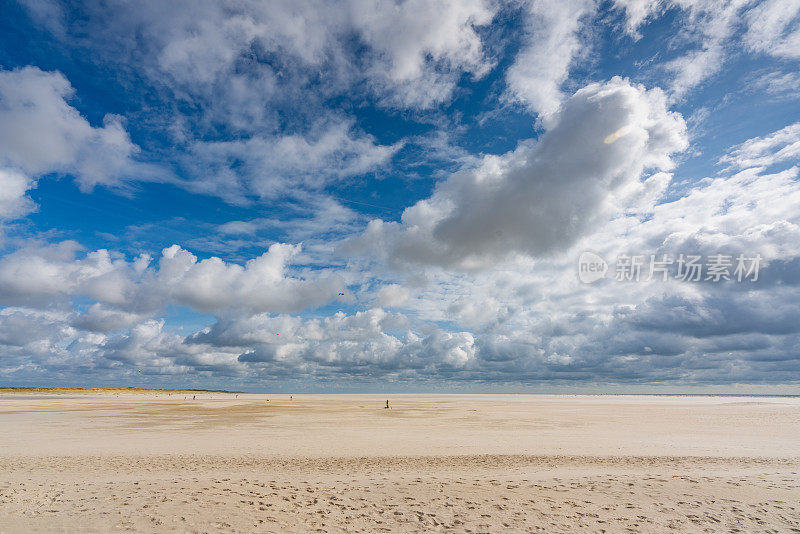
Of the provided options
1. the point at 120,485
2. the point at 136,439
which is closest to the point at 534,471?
the point at 120,485

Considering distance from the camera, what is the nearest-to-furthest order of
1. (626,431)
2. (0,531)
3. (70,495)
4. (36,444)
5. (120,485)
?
(0,531)
(70,495)
(120,485)
(36,444)
(626,431)

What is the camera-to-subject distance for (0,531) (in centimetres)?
1201

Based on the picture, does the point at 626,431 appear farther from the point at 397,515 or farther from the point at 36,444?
the point at 36,444

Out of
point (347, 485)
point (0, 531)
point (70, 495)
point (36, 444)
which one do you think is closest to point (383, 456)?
point (347, 485)

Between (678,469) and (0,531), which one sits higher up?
(0,531)

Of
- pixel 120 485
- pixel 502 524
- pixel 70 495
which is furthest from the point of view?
pixel 120 485

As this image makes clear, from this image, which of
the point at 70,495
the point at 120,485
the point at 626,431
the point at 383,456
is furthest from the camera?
the point at 626,431

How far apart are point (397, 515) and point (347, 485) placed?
161 inches

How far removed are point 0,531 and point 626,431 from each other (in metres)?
41.8

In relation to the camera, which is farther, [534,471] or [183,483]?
[534,471]

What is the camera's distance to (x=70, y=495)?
50.0 feet

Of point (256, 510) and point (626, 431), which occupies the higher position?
point (256, 510)

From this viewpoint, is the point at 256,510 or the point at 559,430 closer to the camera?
the point at 256,510

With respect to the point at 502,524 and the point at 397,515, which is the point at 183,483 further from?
the point at 502,524
